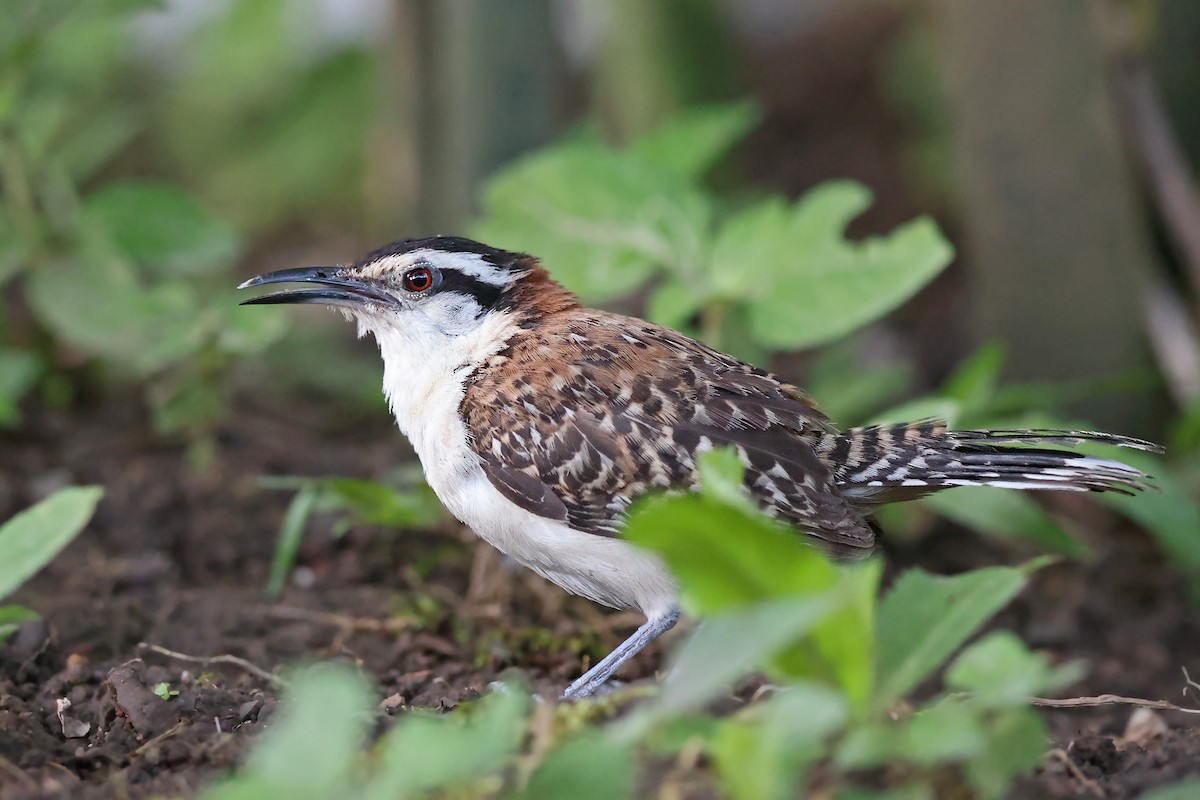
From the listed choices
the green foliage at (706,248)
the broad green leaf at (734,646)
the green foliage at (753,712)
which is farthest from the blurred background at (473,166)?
the broad green leaf at (734,646)

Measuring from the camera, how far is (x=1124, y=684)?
536cm

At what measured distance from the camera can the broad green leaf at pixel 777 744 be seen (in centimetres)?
259

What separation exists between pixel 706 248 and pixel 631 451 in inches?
66.5

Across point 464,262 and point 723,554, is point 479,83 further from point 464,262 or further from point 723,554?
point 723,554

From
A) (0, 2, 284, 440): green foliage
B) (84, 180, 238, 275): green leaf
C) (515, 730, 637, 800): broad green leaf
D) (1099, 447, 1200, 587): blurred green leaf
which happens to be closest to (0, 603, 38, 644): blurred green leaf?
(0, 2, 284, 440): green foliage

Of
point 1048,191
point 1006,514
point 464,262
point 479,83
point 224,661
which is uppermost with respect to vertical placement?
point 479,83

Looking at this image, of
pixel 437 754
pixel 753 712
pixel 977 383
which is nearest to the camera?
pixel 437 754

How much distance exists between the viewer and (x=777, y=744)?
2.60 metres

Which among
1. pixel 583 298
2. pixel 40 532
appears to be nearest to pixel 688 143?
pixel 583 298

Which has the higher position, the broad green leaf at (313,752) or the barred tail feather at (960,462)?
the broad green leaf at (313,752)

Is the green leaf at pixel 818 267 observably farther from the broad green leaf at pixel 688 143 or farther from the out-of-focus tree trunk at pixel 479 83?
the out-of-focus tree trunk at pixel 479 83

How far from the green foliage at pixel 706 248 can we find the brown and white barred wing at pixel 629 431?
2.70 ft

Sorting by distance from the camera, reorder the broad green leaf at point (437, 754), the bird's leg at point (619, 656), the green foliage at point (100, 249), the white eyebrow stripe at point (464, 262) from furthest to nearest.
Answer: the green foliage at point (100, 249) → the white eyebrow stripe at point (464, 262) → the bird's leg at point (619, 656) → the broad green leaf at point (437, 754)

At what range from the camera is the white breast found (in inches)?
171
